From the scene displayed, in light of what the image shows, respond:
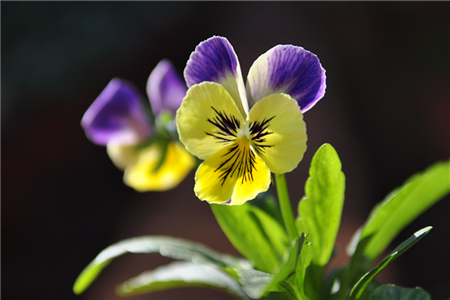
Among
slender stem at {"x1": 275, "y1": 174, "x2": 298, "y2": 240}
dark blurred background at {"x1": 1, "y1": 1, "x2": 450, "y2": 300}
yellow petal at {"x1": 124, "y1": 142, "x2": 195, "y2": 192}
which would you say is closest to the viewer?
slender stem at {"x1": 275, "y1": 174, "x2": 298, "y2": 240}

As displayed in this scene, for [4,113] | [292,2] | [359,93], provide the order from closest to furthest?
[4,113], [359,93], [292,2]

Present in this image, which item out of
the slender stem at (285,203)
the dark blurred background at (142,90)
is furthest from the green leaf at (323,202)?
the dark blurred background at (142,90)

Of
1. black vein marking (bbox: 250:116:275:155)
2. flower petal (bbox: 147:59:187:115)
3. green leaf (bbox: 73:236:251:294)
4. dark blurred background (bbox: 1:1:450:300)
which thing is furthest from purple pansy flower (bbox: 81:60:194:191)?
dark blurred background (bbox: 1:1:450:300)

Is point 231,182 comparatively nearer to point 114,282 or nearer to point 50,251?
point 114,282

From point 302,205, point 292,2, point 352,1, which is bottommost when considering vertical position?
point 302,205

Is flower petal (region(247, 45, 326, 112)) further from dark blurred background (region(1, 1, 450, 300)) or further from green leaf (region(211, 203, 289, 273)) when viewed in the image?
dark blurred background (region(1, 1, 450, 300))

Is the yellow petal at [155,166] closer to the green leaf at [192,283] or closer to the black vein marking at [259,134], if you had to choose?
the green leaf at [192,283]

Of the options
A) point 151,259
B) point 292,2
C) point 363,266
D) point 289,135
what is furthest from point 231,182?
point 292,2
